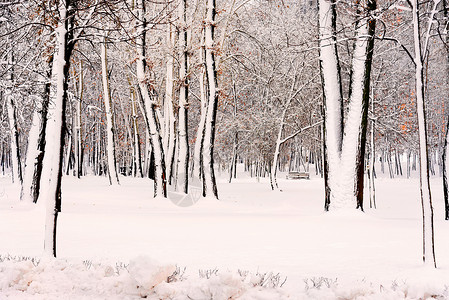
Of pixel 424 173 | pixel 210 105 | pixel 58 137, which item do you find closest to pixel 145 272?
pixel 58 137

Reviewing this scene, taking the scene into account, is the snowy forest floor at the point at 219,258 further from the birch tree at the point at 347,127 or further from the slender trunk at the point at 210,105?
the slender trunk at the point at 210,105

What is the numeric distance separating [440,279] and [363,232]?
3.43m

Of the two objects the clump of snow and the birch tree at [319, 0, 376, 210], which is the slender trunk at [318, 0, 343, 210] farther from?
the clump of snow

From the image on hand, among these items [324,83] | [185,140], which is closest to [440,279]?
[324,83]

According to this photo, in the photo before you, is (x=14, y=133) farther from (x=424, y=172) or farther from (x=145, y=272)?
(x=424, y=172)

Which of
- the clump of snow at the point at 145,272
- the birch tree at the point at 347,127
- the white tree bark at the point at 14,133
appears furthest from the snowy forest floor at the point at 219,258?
the white tree bark at the point at 14,133

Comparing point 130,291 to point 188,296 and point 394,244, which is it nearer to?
point 188,296

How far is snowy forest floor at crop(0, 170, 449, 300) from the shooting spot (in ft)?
14.4

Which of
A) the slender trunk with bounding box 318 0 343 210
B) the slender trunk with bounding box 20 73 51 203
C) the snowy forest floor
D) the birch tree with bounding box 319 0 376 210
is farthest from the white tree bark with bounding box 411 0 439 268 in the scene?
the slender trunk with bounding box 20 73 51 203

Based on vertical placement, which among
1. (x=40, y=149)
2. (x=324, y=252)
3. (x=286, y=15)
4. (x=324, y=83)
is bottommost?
(x=324, y=252)

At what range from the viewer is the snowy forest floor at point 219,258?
438 cm

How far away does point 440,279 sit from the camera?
5258 millimetres

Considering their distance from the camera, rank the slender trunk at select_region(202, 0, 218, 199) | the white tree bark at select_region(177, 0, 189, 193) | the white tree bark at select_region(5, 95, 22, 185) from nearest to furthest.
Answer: the white tree bark at select_region(5, 95, 22, 185) < the slender trunk at select_region(202, 0, 218, 199) < the white tree bark at select_region(177, 0, 189, 193)

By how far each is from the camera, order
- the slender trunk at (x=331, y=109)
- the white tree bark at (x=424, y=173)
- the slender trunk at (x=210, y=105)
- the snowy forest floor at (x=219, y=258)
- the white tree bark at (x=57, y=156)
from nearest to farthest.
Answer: the snowy forest floor at (x=219, y=258) < the white tree bark at (x=424, y=173) < the white tree bark at (x=57, y=156) < the slender trunk at (x=331, y=109) < the slender trunk at (x=210, y=105)
